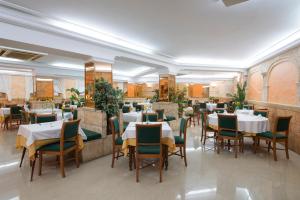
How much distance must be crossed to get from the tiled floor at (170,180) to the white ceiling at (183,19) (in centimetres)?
317

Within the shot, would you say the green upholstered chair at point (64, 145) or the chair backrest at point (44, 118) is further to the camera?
the chair backrest at point (44, 118)

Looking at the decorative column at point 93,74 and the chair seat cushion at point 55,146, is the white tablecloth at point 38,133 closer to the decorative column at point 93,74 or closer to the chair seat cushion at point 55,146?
the chair seat cushion at point 55,146

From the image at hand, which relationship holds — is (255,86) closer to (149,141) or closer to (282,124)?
(282,124)

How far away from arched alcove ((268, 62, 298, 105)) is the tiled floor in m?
2.04

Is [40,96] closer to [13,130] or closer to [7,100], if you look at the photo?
[7,100]

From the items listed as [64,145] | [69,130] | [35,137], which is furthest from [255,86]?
[35,137]

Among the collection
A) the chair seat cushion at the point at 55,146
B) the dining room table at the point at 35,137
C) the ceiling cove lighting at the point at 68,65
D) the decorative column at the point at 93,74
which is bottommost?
the chair seat cushion at the point at 55,146

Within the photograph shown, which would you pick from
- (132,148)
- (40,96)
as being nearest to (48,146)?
(132,148)

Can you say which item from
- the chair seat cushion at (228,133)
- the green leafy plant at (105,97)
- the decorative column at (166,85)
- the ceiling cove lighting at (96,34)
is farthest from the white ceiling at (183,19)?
the chair seat cushion at (228,133)

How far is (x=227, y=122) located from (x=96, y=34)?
13.4ft

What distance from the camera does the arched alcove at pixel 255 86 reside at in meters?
7.26

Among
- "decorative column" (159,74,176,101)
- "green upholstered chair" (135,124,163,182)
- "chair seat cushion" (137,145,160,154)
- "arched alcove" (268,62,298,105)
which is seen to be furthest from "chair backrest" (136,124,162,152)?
"decorative column" (159,74,176,101)

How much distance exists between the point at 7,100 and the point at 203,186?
11528 mm

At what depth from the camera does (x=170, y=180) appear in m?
3.00
